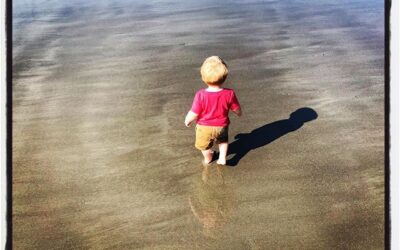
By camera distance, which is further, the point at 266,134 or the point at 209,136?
the point at 266,134

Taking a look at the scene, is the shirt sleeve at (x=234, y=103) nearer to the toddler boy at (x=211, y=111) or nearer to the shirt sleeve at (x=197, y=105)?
the toddler boy at (x=211, y=111)

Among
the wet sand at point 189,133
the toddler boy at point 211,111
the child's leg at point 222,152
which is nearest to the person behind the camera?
the wet sand at point 189,133

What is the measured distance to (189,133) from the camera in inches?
180

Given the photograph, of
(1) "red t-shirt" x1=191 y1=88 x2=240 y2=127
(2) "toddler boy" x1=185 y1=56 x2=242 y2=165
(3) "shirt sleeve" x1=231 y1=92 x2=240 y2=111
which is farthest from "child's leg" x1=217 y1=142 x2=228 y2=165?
(3) "shirt sleeve" x1=231 y1=92 x2=240 y2=111

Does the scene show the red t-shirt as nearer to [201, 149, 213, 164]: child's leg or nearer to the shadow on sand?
[201, 149, 213, 164]: child's leg

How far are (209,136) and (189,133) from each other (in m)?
0.50

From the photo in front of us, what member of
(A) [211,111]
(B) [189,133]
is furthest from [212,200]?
(B) [189,133]

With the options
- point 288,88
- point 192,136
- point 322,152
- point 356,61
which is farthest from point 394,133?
point 356,61

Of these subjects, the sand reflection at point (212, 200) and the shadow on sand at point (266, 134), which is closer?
the sand reflection at point (212, 200)

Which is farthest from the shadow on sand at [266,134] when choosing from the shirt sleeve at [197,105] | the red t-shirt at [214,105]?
the shirt sleeve at [197,105]

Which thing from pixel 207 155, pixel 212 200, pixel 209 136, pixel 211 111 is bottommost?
pixel 212 200

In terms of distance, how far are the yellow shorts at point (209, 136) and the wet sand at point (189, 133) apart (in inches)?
6.7

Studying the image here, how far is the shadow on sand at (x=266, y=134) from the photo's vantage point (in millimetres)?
4373

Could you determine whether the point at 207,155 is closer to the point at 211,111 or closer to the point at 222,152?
the point at 222,152
